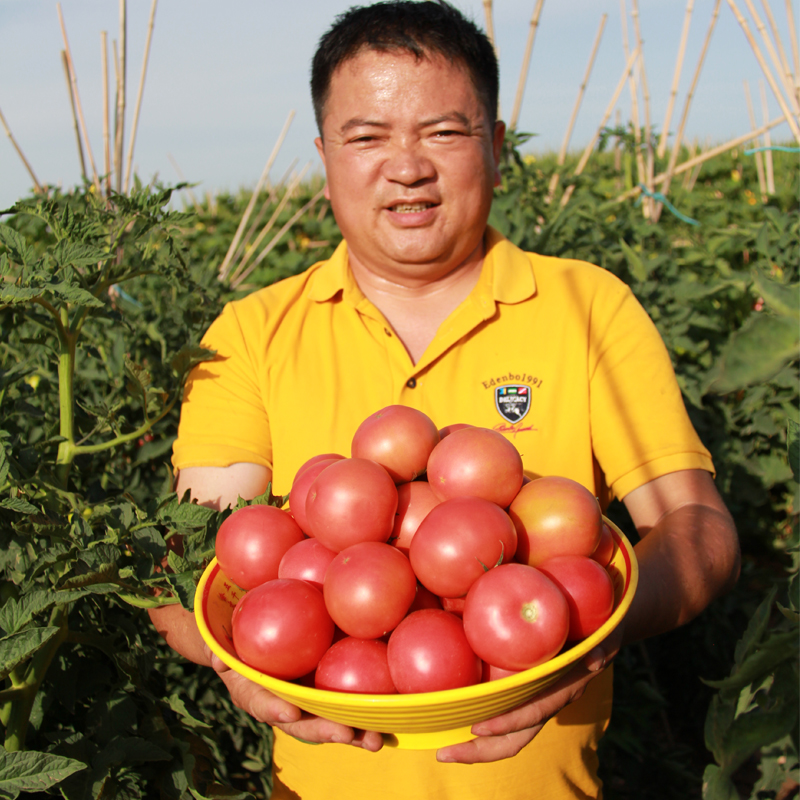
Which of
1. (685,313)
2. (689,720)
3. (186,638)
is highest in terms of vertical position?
(685,313)

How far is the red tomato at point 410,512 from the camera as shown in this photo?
1.28 m

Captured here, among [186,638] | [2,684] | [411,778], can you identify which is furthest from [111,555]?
[411,778]

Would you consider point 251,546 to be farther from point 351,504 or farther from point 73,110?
point 73,110

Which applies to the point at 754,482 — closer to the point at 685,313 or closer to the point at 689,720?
the point at 685,313

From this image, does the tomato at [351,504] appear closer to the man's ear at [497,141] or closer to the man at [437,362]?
the man at [437,362]

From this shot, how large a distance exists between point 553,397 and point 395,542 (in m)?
0.66

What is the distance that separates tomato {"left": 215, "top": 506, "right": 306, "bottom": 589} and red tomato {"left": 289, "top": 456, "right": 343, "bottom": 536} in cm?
5

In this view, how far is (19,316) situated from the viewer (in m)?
1.65

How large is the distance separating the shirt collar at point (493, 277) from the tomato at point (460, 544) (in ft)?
2.84

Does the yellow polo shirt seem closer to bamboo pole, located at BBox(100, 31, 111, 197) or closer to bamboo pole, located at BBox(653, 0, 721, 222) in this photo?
bamboo pole, located at BBox(100, 31, 111, 197)

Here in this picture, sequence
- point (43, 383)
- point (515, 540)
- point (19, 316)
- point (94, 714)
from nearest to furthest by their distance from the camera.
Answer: point (515, 540) → point (94, 714) → point (19, 316) → point (43, 383)

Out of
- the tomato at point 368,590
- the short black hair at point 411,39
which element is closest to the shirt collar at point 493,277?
the short black hair at point 411,39

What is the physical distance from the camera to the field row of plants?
0.88m

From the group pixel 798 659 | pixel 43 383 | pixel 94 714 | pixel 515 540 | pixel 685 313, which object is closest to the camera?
pixel 798 659
